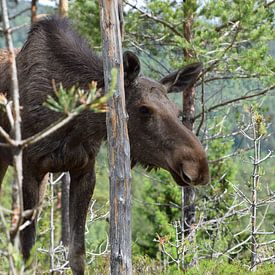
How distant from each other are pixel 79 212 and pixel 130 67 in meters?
1.52

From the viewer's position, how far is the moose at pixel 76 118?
5.93 meters

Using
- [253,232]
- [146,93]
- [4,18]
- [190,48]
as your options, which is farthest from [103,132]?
[190,48]

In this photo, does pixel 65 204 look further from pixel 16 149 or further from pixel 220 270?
pixel 16 149

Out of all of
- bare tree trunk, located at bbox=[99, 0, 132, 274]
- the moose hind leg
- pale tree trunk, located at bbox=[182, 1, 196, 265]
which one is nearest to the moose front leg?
the moose hind leg

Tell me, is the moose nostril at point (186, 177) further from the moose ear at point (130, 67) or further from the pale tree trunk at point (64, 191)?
the pale tree trunk at point (64, 191)

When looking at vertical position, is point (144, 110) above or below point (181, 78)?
Answer: below

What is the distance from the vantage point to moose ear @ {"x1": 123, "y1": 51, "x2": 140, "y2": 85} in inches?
232

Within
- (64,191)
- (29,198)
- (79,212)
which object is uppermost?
(29,198)

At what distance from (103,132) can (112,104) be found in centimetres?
56

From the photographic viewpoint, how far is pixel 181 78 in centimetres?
668

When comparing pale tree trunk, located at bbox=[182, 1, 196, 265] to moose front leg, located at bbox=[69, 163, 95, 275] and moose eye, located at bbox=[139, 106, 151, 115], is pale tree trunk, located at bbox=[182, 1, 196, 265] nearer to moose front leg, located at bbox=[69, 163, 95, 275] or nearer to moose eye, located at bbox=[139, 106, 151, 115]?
moose front leg, located at bbox=[69, 163, 95, 275]

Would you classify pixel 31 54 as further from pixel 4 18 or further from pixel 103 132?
pixel 4 18

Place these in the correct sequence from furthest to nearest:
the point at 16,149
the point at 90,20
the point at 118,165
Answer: the point at 90,20 < the point at 118,165 < the point at 16,149

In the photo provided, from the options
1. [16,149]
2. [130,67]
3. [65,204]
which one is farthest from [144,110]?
[65,204]
